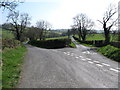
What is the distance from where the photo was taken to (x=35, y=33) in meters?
68.8

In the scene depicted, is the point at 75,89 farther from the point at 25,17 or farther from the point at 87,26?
the point at 87,26

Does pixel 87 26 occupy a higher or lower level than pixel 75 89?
higher

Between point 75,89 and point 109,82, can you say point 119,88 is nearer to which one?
point 109,82

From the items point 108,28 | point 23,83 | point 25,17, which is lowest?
point 23,83

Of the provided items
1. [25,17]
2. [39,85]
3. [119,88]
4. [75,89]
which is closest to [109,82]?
[119,88]

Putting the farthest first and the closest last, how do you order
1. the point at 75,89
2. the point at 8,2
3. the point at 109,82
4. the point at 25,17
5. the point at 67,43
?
1. the point at 25,17
2. the point at 67,43
3. the point at 8,2
4. the point at 109,82
5. the point at 75,89

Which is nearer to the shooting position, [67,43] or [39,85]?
[39,85]

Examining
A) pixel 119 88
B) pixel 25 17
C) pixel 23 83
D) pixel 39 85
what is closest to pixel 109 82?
pixel 119 88

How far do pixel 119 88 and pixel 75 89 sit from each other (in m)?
1.72

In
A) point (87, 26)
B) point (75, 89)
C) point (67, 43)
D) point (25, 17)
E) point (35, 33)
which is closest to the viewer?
point (75, 89)

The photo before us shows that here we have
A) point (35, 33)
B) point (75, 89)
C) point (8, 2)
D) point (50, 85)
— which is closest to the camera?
point (75, 89)

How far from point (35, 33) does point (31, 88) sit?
65.3m

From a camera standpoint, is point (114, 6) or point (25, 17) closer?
point (114, 6)

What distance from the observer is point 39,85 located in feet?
17.4
